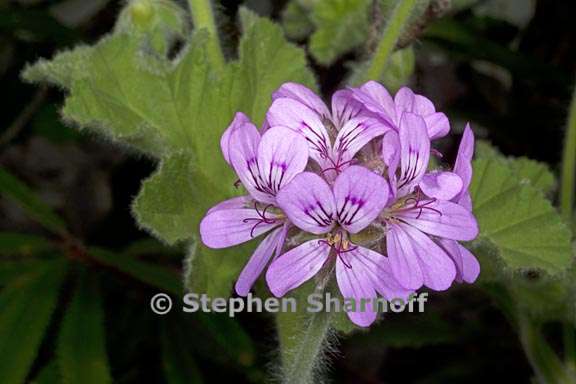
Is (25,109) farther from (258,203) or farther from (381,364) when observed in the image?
(258,203)

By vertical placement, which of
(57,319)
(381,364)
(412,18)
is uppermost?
(412,18)

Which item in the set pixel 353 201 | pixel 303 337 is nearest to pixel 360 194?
pixel 353 201

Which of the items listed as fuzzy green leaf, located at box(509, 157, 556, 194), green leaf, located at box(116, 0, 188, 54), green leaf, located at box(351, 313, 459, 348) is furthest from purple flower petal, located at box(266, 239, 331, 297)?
green leaf, located at box(351, 313, 459, 348)

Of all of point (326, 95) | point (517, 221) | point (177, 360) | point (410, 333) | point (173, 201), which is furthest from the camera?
point (326, 95)

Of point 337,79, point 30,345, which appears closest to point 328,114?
point 30,345

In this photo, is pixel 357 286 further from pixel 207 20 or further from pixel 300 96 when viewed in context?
pixel 207 20

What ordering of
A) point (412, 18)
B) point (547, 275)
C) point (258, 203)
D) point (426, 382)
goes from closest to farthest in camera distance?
point (258, 203) → point (547, 275) → point (412, 18) → point (426, 382)

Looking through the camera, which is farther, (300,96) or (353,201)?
(300,96)
